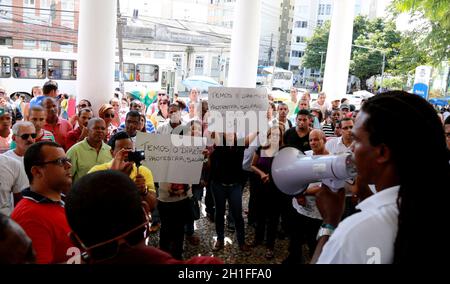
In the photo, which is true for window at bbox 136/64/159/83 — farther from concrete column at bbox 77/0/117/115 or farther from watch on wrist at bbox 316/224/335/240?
watch on wrist at bbox 316/224/335/240

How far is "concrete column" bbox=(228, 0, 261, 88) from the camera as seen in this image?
896 centimetres

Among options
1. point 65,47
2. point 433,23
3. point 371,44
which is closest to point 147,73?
point 433,23

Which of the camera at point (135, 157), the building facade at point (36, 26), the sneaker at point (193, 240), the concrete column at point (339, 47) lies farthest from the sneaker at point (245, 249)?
the building facade at point (36, 26)

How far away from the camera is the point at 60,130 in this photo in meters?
5.07

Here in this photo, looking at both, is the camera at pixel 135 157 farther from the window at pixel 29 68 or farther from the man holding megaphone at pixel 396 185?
the window at pixel 29 68

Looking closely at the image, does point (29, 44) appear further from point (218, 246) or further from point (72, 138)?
point (218, 246)

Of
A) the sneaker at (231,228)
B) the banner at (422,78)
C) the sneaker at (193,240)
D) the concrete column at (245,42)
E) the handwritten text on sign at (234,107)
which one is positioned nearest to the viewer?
the handwritten text on sign at (234,107)

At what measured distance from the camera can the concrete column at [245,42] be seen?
29.4 feet

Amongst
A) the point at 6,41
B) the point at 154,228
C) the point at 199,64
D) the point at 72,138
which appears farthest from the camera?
the point at 199,64

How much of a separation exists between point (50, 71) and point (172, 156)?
15332 millimetres

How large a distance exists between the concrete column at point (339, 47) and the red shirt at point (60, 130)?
349 inches

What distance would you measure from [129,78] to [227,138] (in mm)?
15490

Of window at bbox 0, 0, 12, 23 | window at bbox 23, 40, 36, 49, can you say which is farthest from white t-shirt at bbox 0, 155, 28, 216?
window at bbox 0, 0, 12, 23
